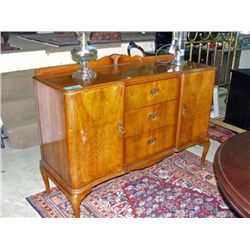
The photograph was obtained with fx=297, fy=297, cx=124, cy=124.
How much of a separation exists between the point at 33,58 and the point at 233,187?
307 centimetres

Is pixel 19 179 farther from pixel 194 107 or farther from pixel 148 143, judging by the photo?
pixel 194 107

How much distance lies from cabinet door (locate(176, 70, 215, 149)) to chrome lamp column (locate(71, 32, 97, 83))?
74 cm

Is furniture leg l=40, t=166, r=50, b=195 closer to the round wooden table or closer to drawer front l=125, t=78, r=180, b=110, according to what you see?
drawer front l=125, t=78, r=180, b=110

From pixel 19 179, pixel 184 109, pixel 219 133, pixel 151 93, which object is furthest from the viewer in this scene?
pixel 219 133

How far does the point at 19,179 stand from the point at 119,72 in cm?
137

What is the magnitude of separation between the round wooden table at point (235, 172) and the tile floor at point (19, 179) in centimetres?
146

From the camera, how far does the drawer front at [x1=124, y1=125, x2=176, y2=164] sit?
7.12 feet

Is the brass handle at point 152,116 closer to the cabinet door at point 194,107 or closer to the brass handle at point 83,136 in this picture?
the cabinet door at point 194,107

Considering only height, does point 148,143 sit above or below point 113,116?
below

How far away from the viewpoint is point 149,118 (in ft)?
7.14

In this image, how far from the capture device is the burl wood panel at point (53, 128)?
71.5 inches

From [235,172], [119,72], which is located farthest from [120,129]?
[235,172]

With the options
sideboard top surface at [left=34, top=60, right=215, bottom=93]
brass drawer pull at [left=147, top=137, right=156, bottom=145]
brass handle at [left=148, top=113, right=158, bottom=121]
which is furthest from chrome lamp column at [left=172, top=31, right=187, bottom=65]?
brass drawer pull at [left=147, top=137, right=156, bottom=145]
